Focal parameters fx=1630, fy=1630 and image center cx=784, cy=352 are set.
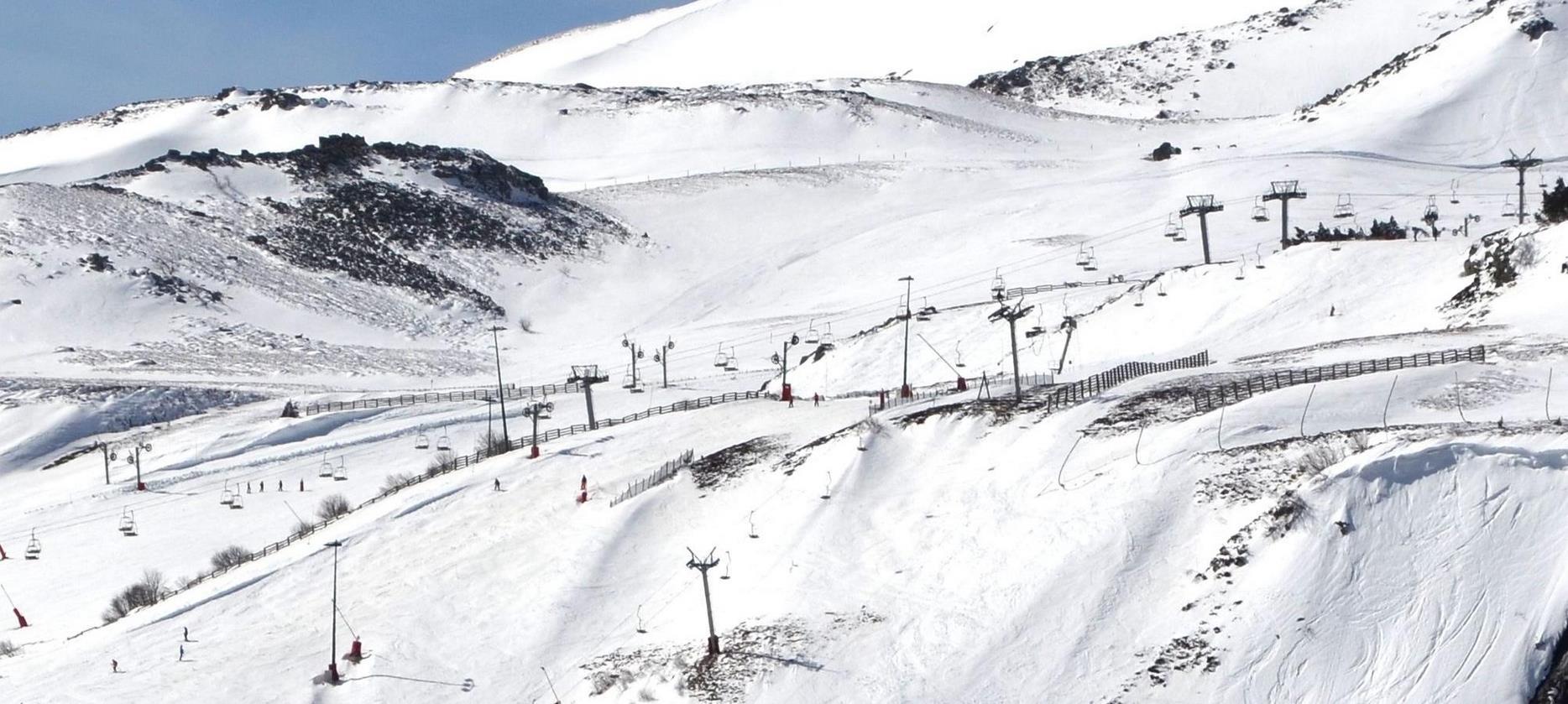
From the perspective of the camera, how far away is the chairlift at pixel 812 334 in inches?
3221

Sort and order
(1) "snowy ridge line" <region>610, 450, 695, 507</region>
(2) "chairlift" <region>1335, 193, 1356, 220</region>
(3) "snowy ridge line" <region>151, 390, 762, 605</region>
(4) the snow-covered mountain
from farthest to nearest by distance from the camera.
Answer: (2) "chairlift" <region>1335, 193, 1356, 220</region> → (3) "snowy ridge line" <region>151, 390, 762, 605</region> → (1) "snowy ridge line" <region>610, 450, 695, 507</region> → (4) the snow-covered mountain

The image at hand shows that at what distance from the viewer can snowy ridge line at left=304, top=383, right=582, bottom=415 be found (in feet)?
244

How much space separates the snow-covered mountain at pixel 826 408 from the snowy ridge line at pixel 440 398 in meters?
0.86

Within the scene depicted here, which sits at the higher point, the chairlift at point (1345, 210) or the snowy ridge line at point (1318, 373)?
the chairlift at point (1345, 210)

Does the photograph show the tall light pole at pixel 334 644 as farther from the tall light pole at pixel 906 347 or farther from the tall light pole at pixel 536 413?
the tall light pole at pixel 906 347

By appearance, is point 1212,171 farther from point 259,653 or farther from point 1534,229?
point 259,653

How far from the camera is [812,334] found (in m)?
84.4

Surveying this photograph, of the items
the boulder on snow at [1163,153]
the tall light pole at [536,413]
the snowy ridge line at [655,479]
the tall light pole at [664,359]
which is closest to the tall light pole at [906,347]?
the snowy ridge line at [655,479]

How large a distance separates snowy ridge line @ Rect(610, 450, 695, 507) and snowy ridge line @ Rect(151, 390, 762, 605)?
0.32m

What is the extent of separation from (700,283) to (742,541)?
67460 mm

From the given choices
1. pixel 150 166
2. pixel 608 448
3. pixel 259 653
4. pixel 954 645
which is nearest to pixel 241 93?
pixel 150 166

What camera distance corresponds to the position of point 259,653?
3844 centimetres

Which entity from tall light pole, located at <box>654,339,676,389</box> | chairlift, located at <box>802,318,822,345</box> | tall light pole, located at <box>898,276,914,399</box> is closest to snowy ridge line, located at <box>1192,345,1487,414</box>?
tall light pole, located at <box>898,276,914,399</box>

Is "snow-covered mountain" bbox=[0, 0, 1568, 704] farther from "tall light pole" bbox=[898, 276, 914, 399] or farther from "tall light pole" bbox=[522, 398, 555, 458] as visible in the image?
"tall light pole" bbox=[898, 276, 914, 399]
